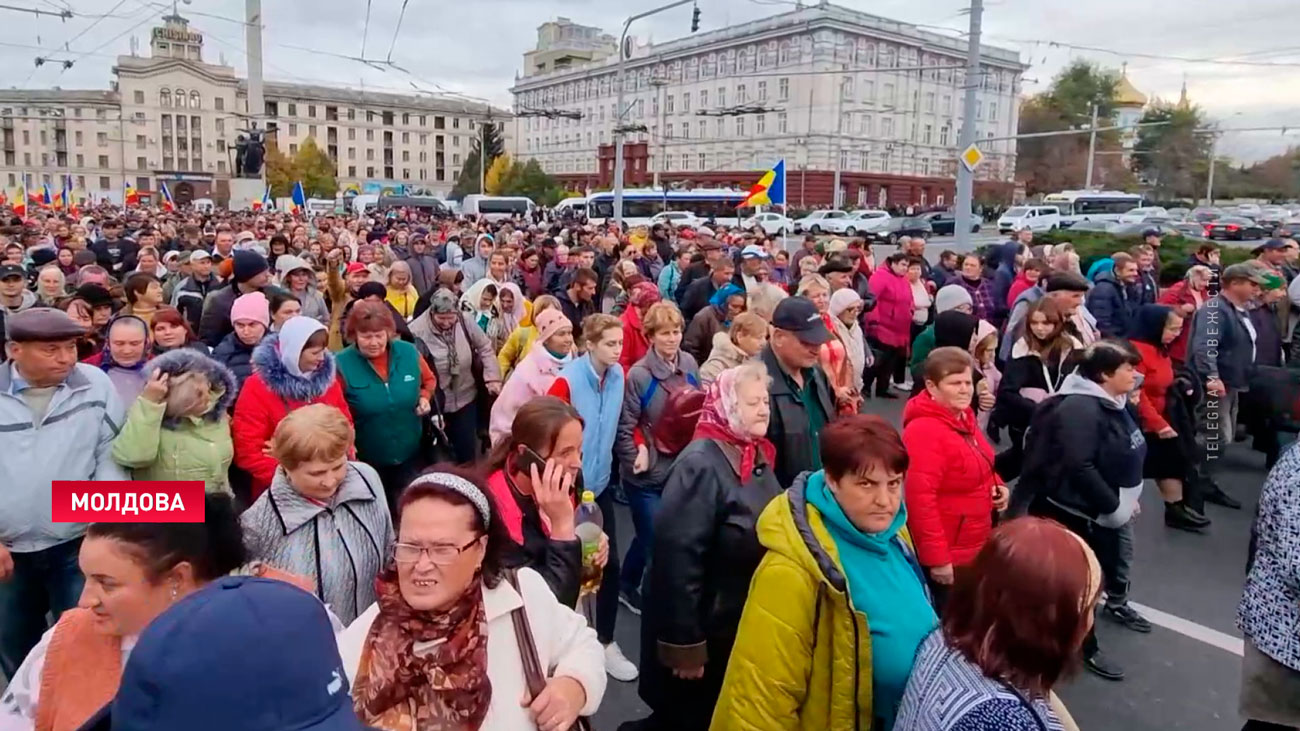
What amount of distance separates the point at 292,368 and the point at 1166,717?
4241 millimetres

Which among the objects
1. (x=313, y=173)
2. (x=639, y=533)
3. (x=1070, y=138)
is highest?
(x=1070, y=138)

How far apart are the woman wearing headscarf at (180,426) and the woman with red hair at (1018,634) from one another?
2.78 m

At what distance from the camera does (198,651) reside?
114 centimetres

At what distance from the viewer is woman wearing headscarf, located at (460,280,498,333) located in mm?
7348

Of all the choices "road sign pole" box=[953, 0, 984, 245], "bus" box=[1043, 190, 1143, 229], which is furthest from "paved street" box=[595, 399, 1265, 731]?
"bus" box=[1043, 190, 1143, 229]

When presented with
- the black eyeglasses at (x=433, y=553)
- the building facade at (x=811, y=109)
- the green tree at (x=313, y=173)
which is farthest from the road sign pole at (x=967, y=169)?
the green tree at (x=313, y=173)

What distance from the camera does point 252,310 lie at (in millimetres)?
4906

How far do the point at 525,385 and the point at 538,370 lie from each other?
4.9 inches

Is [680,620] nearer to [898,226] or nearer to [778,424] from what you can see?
[778,424]

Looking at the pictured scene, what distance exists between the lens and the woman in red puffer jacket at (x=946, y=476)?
3541mm

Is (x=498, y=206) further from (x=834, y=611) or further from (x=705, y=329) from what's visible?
(x=834, y=611)

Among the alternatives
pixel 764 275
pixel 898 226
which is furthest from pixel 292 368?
pixel 898 226

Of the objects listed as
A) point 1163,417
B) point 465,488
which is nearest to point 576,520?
point 465,488

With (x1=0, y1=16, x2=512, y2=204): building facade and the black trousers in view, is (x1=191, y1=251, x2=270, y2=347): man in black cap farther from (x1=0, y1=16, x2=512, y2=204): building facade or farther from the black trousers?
(x1=0, y1=16, x2=512, y2=204): building facade
